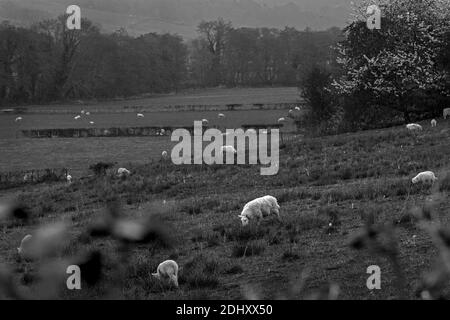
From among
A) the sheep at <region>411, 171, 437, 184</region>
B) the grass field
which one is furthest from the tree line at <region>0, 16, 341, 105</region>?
→ the sheep at <region>411, 171, 437, 184</region>

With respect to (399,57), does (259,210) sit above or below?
below

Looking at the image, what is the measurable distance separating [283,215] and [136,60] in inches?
4570

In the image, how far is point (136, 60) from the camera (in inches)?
4948

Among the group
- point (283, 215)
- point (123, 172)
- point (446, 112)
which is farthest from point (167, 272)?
point (446, 112)

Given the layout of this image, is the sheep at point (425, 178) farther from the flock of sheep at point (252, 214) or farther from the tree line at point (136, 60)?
the tree line at point (136, 60)

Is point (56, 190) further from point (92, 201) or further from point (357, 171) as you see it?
point (357, 171)

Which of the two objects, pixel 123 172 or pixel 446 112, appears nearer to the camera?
pixel 123 172

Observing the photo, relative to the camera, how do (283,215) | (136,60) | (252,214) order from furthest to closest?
(136,60) → (283,215) → (252,214)

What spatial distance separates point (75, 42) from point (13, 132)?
58265 mm

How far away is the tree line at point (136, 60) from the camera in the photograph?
10388 cm

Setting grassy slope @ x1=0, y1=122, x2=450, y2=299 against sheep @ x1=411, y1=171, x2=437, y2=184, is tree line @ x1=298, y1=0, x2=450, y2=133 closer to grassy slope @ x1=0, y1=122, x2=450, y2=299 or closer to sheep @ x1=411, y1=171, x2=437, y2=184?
grassy slope @ x1=0, y1=122, x2=450, y2=299

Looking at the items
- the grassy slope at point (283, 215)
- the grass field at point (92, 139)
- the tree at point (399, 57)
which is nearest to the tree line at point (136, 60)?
the grass field at point (92, 139)

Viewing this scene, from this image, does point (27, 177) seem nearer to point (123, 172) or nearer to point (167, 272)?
point (123, 172)

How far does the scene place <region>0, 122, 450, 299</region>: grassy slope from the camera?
7312 millimetres
